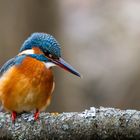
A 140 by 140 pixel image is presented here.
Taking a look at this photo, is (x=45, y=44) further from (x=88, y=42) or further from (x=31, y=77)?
(x=88, y=42)

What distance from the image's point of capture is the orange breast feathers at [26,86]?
450 centimetres

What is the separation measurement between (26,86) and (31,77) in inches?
4.9

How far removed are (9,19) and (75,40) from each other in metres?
5.02

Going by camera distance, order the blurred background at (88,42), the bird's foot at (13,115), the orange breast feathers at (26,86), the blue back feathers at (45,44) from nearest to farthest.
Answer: the bird's foot at (13,115), the orange breast feathers at (26,86), the blue back feathers at (45,44), the blurred background at (88,42)

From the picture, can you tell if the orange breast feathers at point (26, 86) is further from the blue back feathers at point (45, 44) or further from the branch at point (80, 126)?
the branch at point (80, 126)

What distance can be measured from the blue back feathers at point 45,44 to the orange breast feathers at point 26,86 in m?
0.11

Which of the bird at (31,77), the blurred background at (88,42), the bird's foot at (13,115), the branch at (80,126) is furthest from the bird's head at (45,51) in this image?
the blurred background at (88,42)

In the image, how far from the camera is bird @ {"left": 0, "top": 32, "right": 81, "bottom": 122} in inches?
177

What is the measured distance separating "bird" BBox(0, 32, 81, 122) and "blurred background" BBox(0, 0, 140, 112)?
10.7ft

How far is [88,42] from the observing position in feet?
42.3

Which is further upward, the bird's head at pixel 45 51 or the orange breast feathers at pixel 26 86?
the bird's head at pixel 45 51

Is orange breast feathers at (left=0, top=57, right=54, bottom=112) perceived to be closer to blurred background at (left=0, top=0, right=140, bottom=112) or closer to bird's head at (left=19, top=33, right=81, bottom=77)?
bird's head at (left=19, top=33, right=81, bottom=77)

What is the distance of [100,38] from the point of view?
509 inches

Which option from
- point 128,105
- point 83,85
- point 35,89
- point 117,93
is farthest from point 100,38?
point 35,89
